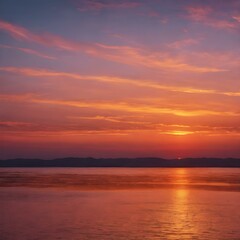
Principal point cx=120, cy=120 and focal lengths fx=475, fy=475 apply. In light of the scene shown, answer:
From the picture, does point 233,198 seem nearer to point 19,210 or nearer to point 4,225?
point 19,210

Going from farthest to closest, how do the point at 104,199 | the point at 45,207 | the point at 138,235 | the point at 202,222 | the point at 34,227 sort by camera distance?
the point at 104,199 < the point at 45,207 < the point at 202,222 < the point at 34,227 < the point at 138,235

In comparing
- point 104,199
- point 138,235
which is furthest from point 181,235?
point 104,199

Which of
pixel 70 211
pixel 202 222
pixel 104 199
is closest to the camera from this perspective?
pixel 202 222

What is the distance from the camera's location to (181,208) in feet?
102

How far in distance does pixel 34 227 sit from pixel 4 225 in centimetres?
171

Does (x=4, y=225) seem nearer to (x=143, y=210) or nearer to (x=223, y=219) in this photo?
(x=143, y=210)

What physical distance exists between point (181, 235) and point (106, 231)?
3344 millimetres

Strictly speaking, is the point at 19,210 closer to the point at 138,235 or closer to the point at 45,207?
the point at 45,207

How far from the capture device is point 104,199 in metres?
36.6

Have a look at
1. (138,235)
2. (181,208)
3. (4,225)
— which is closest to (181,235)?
(138,235)

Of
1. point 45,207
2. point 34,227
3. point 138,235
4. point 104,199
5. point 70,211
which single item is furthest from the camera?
point 104,199

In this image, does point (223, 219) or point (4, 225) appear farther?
point (223, 219)

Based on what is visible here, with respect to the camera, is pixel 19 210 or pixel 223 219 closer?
pixel 223 219

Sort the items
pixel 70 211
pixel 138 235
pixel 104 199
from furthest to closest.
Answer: pixel 104 199
pixel 70 211
pixel 138 235
